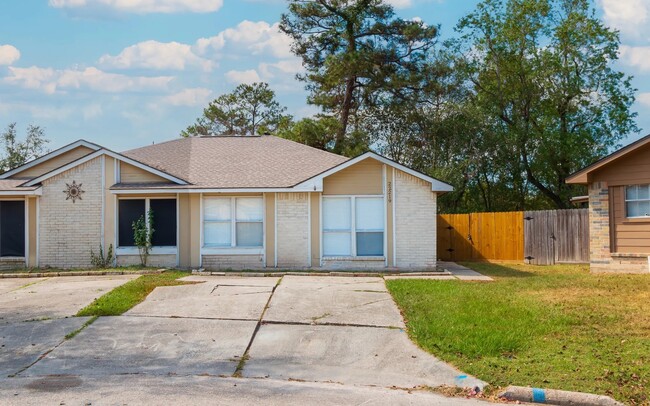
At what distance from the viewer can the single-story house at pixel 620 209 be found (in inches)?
679

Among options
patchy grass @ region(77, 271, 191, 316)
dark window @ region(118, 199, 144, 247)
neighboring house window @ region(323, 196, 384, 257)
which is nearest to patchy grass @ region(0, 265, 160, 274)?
dark window @ region(118, 199, 144, 247)

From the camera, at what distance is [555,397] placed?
708 cm

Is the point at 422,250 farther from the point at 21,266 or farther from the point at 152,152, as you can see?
the point at 21,266

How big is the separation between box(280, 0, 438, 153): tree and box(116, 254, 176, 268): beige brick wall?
1691cm

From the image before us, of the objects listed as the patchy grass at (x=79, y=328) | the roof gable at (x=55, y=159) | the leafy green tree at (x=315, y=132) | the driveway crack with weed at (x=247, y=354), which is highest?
the leafy green tree at (x=315, y=132)

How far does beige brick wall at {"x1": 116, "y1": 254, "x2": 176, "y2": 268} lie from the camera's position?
1842 cm

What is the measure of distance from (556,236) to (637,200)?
14.8 ft

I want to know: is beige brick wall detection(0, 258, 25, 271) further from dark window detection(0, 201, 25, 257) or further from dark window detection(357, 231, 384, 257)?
dark window detection(357, 231, 384, 257)

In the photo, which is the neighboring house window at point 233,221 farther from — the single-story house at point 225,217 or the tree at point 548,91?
the tree at point 548,91

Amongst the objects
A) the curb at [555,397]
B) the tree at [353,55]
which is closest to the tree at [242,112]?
the tree at [353,55]

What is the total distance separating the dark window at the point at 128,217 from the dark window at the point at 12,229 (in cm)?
298

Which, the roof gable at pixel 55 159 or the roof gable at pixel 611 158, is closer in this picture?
the roof gable at pixel 611 158

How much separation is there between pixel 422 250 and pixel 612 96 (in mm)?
21794

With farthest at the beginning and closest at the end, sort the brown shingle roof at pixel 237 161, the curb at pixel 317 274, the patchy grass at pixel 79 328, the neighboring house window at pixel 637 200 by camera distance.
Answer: the brown shingle roof at pixel 237 161, the neighboring house window at pixel 637 200, the curb at pixel 317 274, the patchy grass at pixel 79 328
